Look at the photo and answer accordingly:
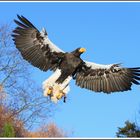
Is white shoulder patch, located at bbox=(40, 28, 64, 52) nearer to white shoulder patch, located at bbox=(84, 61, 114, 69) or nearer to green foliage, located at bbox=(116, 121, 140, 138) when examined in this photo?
white shoulder patch, located at bbox=(84, 61, 114, 69)

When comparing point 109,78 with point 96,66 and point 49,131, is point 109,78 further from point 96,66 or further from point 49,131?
point 49,131

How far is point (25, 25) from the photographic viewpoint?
15359mm

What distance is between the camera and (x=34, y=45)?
611 inches

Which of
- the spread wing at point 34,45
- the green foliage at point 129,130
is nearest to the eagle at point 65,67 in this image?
the spread wing at point 34,45

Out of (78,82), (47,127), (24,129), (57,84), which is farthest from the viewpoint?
(47,127)

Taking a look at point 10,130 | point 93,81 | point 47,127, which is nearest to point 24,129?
point 47,127

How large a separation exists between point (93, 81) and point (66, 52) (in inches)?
49.4

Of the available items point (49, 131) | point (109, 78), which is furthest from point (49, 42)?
point (49, 131)

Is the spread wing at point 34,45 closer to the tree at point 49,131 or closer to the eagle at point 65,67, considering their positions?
the eagle at point 65,67

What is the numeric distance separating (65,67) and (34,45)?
4.19ft

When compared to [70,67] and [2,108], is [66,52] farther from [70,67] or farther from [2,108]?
[2,108]

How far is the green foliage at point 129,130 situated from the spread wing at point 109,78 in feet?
27.4

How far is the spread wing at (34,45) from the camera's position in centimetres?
1520

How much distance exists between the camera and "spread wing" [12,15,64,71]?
49.9 feet
